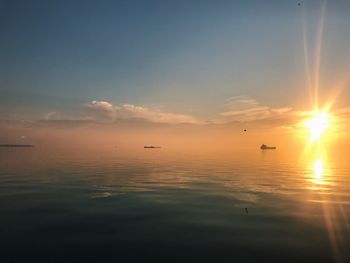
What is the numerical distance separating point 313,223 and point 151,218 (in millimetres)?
10482

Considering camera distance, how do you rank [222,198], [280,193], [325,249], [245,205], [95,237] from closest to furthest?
[325,249] < [95,237] < [245,205] < [222,198] < [280,193]

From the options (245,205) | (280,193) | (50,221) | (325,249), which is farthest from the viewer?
(280,193)

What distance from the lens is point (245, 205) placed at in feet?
76.5

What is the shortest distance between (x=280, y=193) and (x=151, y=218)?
1642cm

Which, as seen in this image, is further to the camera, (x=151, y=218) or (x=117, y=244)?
(x=151, y=218)

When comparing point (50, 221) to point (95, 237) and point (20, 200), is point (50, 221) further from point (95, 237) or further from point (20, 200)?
point (20, 200)

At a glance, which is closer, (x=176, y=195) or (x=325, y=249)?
(x=325, y=249)

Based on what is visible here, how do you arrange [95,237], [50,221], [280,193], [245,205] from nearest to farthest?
1. [95,237]
2. [50,221]
3. [245,205]
4. [280,193]

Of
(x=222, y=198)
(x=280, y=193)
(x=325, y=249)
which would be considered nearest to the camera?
(x=325, y=249)

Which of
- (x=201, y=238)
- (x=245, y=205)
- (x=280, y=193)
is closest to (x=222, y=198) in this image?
(x=245, y=205)

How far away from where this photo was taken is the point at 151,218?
62.4ft

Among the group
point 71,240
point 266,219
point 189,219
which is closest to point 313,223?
point 266,219

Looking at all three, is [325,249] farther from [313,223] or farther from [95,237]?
[95,237]

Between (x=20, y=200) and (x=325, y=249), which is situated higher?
(x=20, y=200)
